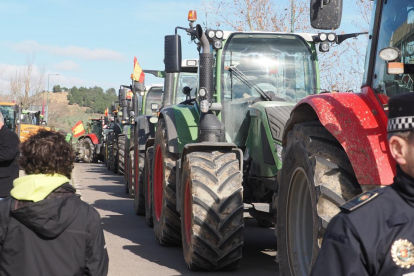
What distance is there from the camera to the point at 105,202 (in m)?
14.7

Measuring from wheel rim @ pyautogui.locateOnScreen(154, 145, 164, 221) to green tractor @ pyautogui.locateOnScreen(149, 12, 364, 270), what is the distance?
733mm

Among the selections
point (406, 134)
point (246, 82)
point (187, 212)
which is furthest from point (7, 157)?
point (406, 134)

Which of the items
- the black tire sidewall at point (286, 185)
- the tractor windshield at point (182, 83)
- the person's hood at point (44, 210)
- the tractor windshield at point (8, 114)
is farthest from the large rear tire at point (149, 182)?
the tractor windshield at point (8, 114)

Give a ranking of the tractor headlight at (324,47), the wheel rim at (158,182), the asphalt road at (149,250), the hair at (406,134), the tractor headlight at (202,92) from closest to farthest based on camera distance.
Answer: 1. the hair at (406,134)
2. the asphalt road at (149,250)
3. the tractor headlight at (202,92)
4. the tractor headlight at (324,47)
5. the wheel rim at (158,182)

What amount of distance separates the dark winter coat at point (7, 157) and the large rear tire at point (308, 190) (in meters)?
3.06

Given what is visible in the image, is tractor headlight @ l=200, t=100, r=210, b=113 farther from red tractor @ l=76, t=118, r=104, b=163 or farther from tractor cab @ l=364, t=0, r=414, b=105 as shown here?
red tractor @ l=76, t=118, r=104, b=163

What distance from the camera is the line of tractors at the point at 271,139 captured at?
4.36m

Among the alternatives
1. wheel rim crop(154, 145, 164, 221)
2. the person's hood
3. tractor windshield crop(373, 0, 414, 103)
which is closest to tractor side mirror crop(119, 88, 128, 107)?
wheel rim crop(154, 145, 164, 221)

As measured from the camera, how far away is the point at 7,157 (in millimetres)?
7059

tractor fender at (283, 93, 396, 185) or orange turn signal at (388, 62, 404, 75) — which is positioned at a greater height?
orange turn signal at (388, 62, 404, 75)

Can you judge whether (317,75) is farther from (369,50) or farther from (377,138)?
(377,138)

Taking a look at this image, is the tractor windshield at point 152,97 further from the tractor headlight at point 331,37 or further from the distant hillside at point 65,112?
the distant hillside at point 65,112

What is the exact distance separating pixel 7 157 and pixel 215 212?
85.4 inches

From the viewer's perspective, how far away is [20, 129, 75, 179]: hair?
333cm
